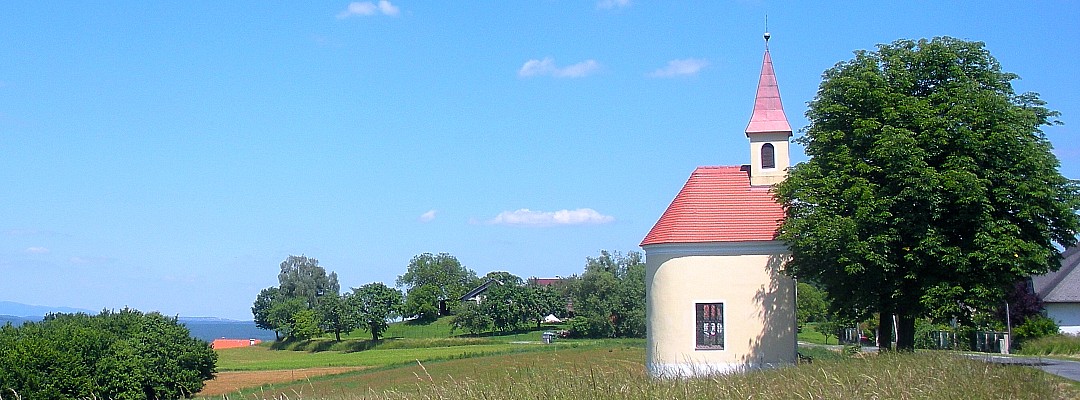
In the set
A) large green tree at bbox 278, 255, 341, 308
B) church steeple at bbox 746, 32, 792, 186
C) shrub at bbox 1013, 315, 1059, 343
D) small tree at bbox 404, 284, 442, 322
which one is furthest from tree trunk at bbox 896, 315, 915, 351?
large green tree at bbox 278, 255, 341, 308

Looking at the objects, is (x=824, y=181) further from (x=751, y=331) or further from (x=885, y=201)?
(x=751, y=331)

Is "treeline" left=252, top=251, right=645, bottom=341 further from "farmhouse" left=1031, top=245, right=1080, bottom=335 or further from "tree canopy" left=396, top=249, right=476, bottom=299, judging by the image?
"farmhouse" left=1031, top=245, right=1080, bottom=335

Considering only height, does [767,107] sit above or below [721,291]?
above

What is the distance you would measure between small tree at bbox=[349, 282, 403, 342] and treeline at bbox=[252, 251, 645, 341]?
101 millimetres

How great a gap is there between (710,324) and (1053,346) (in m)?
17.4

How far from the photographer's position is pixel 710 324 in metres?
29.0

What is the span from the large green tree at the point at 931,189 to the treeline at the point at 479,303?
55877 mm

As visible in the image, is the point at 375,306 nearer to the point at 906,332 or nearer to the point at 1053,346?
the point at 1053,346

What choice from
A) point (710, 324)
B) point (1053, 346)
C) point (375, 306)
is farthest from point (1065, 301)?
point (375, 306)

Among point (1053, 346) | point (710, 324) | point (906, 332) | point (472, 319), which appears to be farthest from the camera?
point (472, 319)

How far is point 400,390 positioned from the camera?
9977 mm

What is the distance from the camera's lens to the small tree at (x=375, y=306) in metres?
95.7

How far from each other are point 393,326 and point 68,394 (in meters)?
65.1

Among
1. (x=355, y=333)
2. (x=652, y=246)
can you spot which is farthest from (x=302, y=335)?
(x=652, y=246)
